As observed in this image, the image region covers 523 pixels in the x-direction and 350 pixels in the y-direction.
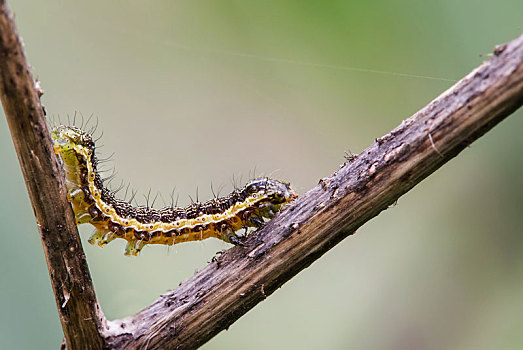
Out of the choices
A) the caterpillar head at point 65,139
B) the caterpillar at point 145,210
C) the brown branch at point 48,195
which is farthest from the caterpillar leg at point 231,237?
the caterpillar head at point 65,139

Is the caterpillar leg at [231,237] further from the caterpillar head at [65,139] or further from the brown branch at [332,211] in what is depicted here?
the caterpillar head at [65,139]

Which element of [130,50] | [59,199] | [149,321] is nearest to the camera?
[59,199]

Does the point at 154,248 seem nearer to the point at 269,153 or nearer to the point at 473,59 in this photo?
the point at 269,153

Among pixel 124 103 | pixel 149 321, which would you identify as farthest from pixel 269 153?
pixel 149 321

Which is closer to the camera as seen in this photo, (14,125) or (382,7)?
(14,125)

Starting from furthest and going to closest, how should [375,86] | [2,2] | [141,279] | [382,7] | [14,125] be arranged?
[141,279], [375,86], [382,7], [14,125], [2,2]

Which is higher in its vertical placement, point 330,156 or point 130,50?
point 130,50

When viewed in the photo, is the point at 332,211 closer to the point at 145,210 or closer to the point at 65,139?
the point at 145,210

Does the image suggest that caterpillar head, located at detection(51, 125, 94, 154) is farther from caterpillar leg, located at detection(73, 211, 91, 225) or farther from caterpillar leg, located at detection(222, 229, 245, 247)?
caterpillar leg, located at detection(222, 229, 245, 247)
